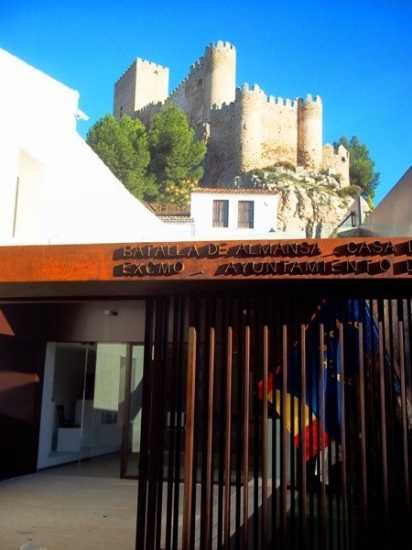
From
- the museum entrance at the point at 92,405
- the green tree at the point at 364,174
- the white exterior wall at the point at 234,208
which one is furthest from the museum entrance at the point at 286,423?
the green tree at the point at 364,174

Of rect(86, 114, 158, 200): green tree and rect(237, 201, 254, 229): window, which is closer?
rect(237, 201, 254, 229): window

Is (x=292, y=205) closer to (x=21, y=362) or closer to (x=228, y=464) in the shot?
(x=21, y=362)

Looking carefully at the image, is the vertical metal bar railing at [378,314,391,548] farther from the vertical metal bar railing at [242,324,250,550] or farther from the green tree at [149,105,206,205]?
the green tree at [149,105,206,205]

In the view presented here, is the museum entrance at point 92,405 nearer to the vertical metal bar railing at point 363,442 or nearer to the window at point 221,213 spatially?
the vertical metal bar railing at point 363,442

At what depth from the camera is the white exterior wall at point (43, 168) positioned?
10680mm

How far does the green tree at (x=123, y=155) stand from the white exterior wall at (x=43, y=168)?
85.2ft

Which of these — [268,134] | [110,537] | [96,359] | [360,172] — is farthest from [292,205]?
[110,537]

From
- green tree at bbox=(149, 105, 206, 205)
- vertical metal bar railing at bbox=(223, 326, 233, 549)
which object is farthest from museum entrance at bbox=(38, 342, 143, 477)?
green tree at bbox=(149, 105, 206, 205)

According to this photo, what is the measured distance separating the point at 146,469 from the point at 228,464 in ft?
2.63

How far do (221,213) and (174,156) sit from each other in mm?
15034

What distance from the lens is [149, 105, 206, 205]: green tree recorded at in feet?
139

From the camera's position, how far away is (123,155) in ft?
132

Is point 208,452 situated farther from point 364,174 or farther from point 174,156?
point 364,174

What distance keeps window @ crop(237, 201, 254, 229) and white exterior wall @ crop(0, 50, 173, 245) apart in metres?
16.6
